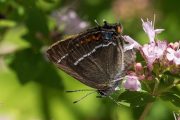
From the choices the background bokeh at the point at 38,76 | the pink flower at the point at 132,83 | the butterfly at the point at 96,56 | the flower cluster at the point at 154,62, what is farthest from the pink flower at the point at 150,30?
the background bokeh at the point at 38,76

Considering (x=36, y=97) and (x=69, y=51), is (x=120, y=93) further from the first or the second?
(x=36, y=97)

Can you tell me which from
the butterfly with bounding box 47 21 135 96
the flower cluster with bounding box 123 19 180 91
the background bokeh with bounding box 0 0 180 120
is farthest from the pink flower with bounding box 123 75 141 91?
the background bokeh with bounding box 0 0 180 120

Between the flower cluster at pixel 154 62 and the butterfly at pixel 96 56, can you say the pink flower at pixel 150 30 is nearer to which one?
the flower cluster at pixel 154 62

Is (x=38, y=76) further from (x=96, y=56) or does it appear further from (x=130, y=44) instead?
(x=130, y=44)

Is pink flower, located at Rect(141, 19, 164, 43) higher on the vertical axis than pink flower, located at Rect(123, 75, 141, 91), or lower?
higher

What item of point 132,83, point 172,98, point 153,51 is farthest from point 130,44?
point 172,98

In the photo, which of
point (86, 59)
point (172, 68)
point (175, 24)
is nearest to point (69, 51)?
point (86, 59)

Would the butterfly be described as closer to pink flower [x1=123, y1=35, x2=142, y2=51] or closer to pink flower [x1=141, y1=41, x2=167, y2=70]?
pink flower [x1=123, y1=35, x2=142, y2=51]
